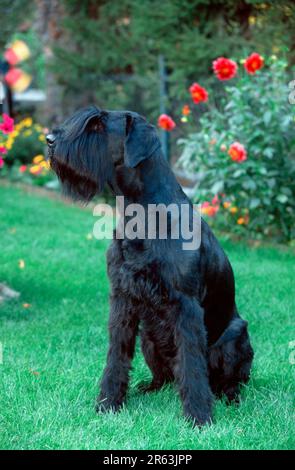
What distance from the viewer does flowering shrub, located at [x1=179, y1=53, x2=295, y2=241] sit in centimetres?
666

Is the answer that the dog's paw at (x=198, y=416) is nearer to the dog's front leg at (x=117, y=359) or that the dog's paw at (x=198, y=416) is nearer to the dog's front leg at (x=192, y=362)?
the dog's front leg at (x=192, y=362)

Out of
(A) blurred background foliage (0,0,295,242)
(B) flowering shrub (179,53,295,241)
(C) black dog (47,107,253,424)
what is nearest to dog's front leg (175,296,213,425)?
(C) black dog (47,107,253,424)

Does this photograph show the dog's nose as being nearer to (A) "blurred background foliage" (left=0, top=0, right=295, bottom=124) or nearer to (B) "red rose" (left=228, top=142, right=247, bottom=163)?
(B) "red rose" (left=228, top=142, right=247, bottom=163)

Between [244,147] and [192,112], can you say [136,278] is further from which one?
[192,112]

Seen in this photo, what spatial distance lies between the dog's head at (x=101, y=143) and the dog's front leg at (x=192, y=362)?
2.28ft

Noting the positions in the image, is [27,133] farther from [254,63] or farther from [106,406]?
[106,406]

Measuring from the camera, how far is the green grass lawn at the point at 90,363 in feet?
9.84

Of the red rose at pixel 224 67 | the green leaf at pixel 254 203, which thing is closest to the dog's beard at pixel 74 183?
the red rose at pixel 224 67

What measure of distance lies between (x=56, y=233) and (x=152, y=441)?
4.95m

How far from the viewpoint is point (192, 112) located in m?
8.41

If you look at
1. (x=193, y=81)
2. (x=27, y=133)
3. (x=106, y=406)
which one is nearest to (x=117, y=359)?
(x=106, y=406)

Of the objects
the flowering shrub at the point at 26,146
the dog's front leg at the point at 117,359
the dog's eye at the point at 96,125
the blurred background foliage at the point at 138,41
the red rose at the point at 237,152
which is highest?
the blurred background foliage at the point at 138,41

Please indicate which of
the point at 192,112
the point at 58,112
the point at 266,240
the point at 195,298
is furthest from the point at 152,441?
the point at 58,112

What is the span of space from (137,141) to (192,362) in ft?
3.47
